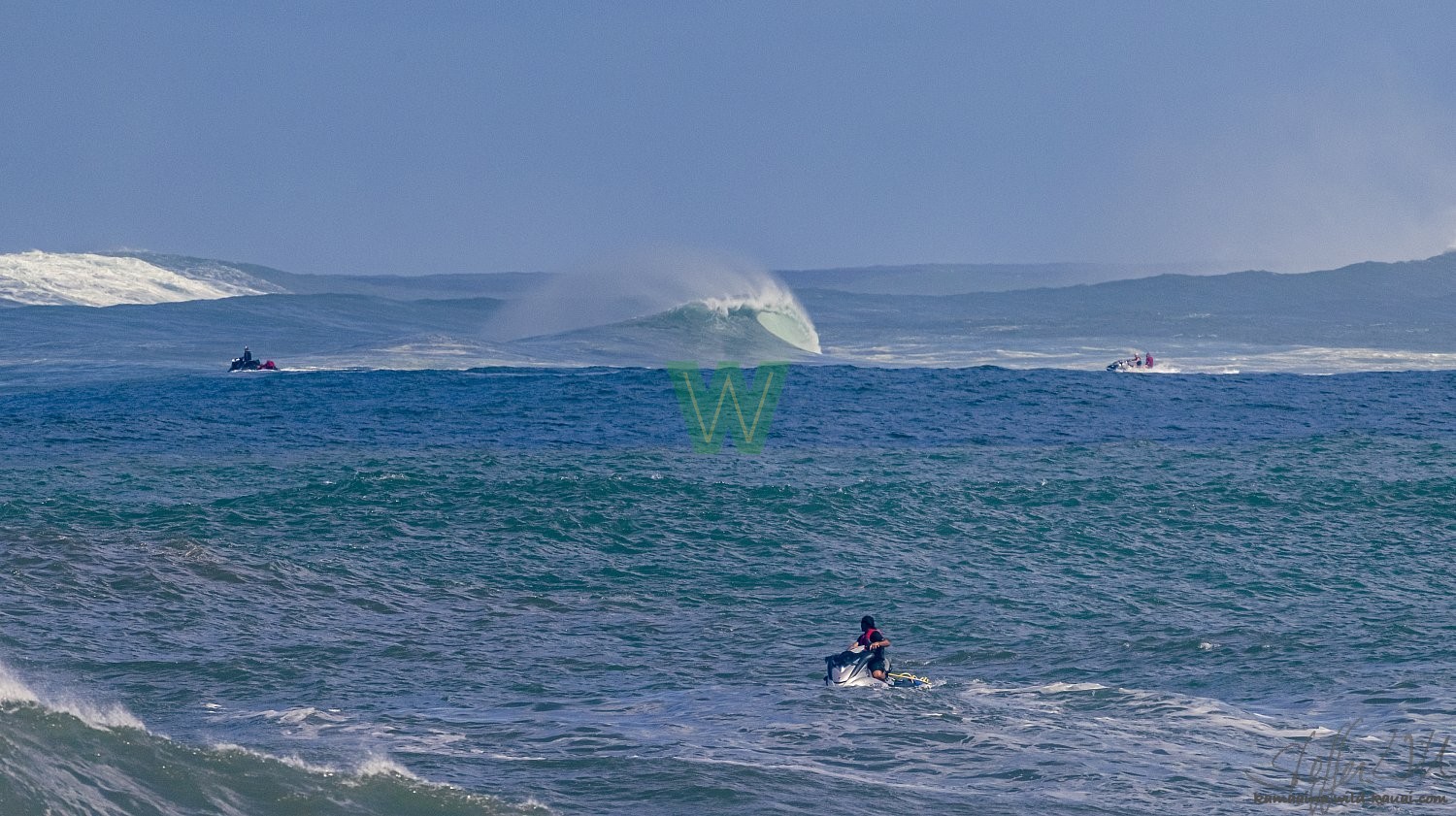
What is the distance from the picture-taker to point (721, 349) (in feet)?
236

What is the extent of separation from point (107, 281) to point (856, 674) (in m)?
100.0

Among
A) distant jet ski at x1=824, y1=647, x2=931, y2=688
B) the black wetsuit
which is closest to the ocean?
distant jet ski at x1=824, y1=647, x2=931, y2=688

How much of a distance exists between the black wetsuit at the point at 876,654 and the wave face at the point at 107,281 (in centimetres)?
8630

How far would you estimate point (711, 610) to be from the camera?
74.4 ft

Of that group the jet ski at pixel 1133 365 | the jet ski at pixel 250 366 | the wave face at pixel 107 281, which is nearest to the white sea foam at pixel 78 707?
the jet ski at pixel 250 366

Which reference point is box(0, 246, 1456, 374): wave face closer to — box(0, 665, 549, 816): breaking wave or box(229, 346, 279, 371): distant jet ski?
box(229, 346, 279, 371): distant jet ski

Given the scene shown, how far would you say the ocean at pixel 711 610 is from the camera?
1455cm

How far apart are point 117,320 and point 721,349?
3822 centimetres

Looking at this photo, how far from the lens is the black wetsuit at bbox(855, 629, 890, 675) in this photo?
18.5 meters

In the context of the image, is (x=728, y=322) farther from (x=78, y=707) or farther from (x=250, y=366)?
(x=78, y=707)

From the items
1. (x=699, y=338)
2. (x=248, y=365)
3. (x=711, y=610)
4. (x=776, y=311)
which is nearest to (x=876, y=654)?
(x=711, y=610)

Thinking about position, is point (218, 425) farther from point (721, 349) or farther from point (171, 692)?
point (721, 349)

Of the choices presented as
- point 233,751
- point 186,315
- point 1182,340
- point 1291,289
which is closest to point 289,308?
point 186,315

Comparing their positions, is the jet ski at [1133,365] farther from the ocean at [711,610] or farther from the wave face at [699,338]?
the wave face at [699,338]
